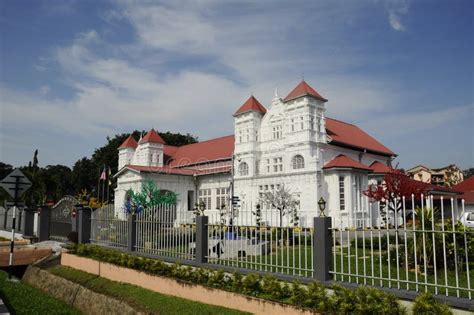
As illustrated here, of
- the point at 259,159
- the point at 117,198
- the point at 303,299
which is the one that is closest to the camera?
the point at 303,299

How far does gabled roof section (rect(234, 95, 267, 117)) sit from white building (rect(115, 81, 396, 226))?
0.27 feet

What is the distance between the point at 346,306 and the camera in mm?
6016

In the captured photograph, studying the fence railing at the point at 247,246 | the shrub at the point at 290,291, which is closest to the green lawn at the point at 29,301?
the shrub at the point at 290,291

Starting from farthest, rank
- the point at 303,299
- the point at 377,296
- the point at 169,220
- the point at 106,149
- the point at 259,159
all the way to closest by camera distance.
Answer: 1. the point at 106,149
2. the point at 259,159
3. the point at 169,220
4. the point at 303,299
5. the point at 377,296

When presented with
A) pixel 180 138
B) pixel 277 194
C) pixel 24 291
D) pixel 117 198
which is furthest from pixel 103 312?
pixel 180 138

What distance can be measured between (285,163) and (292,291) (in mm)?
21319

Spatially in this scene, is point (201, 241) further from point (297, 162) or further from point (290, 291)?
point (297, 162)

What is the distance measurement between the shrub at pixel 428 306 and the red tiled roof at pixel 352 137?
75.5 ft

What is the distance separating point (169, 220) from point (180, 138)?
48907mm

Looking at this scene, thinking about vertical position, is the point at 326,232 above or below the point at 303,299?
above

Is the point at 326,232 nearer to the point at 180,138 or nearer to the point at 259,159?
the point at 259,159

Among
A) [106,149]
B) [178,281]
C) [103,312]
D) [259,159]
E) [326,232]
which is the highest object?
[106,149]

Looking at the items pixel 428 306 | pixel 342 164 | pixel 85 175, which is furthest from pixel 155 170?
pixel 85 175

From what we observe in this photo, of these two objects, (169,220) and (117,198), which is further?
(117,198)
